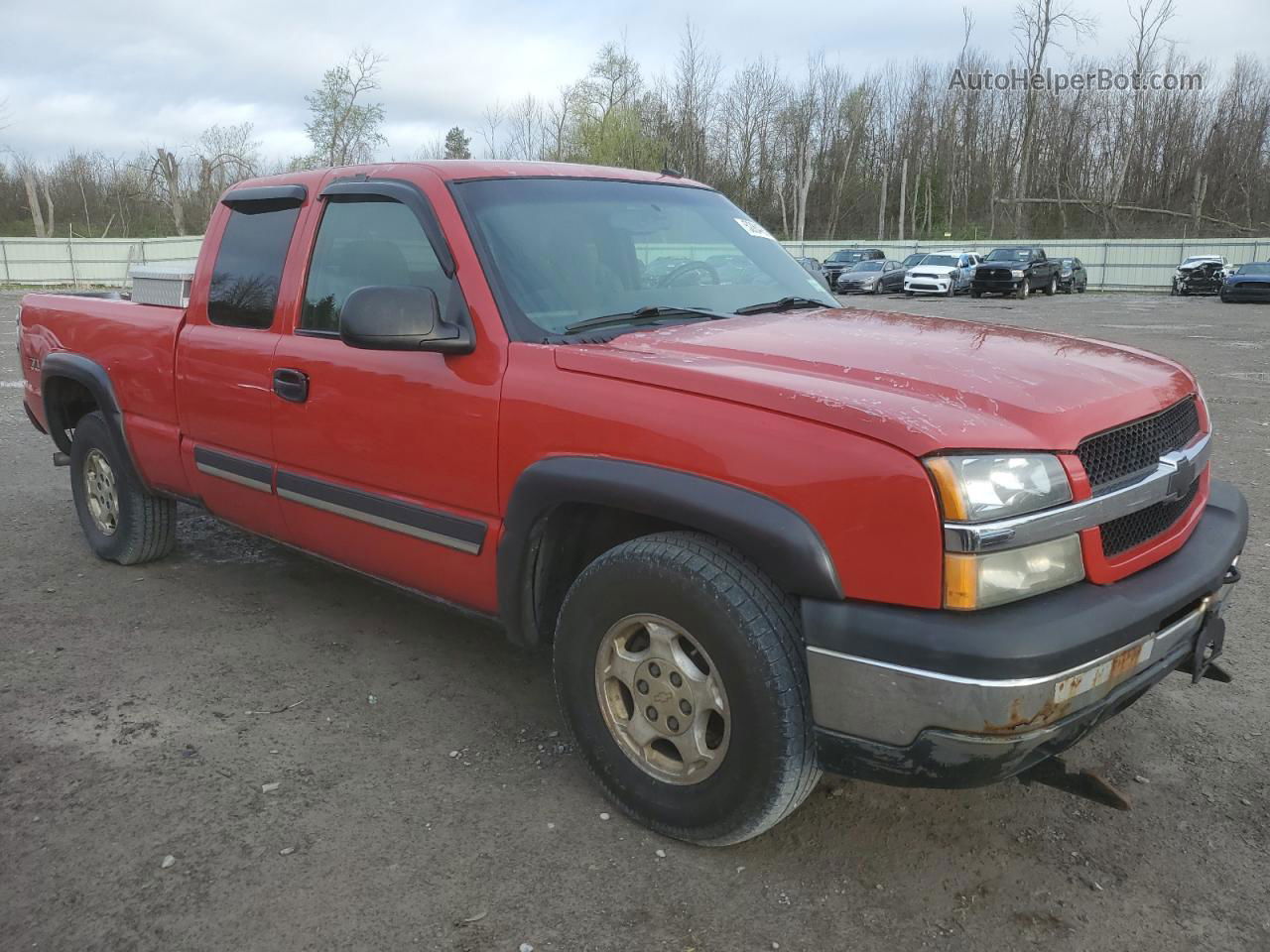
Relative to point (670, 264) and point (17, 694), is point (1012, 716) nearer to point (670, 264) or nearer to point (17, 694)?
point (670, 264)

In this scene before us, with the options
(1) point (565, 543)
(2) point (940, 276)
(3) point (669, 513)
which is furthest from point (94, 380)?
(2) point (940, 276)

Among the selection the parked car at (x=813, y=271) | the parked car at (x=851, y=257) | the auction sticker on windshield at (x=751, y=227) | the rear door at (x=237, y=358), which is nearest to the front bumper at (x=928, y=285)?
the parked car at (x=851, y=257)

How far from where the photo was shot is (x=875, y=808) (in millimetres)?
2854

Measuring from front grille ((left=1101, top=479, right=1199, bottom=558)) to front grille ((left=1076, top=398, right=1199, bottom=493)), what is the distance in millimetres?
104

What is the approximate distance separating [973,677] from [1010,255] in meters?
34.8

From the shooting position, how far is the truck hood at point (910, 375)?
2182 millimetres

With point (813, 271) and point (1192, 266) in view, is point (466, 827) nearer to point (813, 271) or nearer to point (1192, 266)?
point (813, 271)

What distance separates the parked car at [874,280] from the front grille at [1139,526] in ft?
111

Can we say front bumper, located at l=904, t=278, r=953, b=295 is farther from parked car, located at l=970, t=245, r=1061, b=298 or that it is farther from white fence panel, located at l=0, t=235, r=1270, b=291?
white fence panel, located at l=0, t=235, r=1270, b=291

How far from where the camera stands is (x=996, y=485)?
2104 mm

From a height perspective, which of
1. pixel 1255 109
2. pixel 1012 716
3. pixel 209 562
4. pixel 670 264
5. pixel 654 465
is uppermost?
pixel 1255 109

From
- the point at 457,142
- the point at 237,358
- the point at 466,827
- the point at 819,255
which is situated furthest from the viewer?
the point at 457,142

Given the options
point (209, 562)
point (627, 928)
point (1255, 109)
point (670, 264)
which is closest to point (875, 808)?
point (627, 928)

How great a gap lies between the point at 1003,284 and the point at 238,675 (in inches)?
1266
